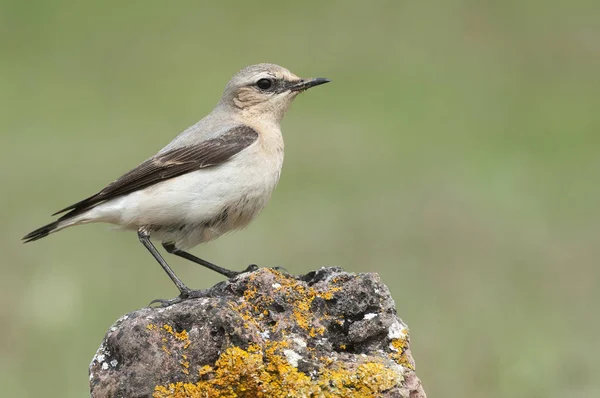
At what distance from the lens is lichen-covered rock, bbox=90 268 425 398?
19.4 ft

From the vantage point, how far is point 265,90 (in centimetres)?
952

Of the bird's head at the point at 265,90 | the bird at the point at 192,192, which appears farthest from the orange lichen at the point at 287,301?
the bird's head at the point at 265,90

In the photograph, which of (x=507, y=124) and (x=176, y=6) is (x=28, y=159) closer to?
(x=507, y=124)

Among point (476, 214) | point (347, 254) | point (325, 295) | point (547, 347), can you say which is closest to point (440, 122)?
point (476, 214)

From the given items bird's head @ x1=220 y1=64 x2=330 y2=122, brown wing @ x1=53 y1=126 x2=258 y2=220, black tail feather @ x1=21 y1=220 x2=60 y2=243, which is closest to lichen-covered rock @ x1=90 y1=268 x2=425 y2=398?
brown wing @ x1=53 y1=126 x2=258 y2=220

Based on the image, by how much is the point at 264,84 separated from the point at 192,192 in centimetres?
169

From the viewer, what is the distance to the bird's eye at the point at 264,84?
9539 millimetres

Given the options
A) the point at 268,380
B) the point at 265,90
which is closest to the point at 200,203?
the point at 265,90

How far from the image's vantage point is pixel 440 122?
23266 millimetres

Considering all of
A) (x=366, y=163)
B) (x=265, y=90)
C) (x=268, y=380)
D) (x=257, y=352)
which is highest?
(x=366, y=163)

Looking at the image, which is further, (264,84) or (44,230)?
(264,84)

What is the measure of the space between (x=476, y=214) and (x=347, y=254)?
2941mm

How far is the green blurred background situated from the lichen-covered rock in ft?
10.7

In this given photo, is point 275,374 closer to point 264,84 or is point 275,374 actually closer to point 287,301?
point 287,301
